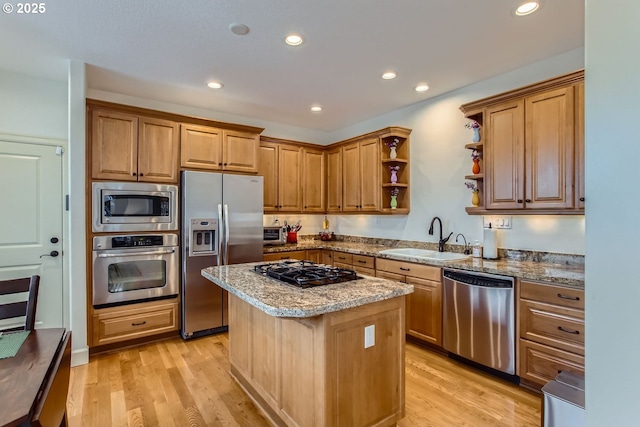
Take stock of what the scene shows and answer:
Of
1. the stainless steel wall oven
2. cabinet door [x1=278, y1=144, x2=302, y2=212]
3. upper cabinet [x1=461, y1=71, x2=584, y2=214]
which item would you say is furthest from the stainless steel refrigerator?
upper cabinet [x1=461, y1=71, x2=584, y2=214]

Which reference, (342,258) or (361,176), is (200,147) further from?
(342,258)

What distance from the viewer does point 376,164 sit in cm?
421

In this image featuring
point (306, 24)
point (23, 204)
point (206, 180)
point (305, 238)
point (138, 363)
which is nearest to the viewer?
point (306, 24)

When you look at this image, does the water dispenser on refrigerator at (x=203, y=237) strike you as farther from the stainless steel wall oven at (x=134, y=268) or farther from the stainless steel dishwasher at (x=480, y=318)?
the stainless steel dishwasher at (x=480, y=318)

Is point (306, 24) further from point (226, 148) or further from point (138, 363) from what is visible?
point (138, 363)

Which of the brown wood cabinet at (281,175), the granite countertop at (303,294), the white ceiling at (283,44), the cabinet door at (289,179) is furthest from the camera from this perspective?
the cabinet door at (289,179)

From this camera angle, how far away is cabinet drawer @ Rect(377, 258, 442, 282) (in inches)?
123

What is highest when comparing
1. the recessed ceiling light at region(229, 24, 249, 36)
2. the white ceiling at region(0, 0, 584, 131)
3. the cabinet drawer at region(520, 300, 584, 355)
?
the white ceiling at region(0, 0, 584, 131)

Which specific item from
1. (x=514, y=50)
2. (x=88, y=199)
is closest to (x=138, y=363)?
(x=88, y=199)

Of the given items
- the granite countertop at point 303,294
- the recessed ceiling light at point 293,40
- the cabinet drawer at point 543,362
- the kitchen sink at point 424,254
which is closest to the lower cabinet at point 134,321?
the granite countertop at point 303,294

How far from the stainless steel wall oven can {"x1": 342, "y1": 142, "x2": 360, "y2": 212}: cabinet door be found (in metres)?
2.39

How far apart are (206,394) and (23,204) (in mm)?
2777

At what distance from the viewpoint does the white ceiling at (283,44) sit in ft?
7.09

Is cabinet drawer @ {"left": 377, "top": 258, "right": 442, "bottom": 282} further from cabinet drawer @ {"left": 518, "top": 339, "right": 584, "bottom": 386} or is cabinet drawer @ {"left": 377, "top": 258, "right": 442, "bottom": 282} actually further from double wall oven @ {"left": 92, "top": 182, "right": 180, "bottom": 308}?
double wall oven @ {"left": 92, "top": 182, "right": 180, "bottom": 308}
